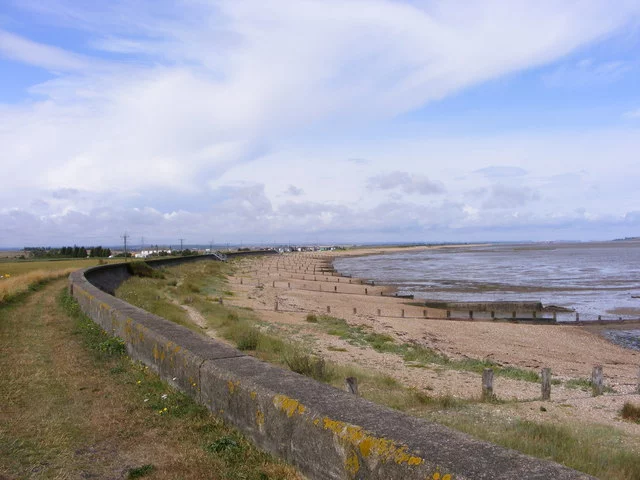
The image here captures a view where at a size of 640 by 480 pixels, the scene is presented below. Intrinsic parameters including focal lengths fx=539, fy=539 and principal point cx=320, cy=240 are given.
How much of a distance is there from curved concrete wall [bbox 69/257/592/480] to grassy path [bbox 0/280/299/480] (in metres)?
0.20

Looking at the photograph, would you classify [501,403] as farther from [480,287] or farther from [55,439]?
[480,287]

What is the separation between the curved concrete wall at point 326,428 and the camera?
2.89 metres

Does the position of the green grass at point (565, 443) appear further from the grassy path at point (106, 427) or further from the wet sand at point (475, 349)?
the grassy path at point (106, 427)

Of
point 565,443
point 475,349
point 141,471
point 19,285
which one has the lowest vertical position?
point 475,349

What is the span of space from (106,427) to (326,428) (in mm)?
2625

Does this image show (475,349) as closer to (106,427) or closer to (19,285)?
(106,427)

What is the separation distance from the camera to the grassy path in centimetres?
408

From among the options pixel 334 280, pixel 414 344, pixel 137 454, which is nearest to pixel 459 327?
pixel 414 344

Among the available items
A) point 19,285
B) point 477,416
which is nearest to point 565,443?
point 477,416

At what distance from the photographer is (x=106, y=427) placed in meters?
5.09

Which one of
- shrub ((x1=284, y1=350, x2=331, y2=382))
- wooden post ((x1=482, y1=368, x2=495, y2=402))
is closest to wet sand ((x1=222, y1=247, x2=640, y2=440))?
wooden post ((x1=482, y1=368, x2=495, y2=402))

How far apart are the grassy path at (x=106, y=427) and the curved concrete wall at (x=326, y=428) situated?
20 centimetres

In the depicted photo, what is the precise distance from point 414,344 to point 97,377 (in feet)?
50.7

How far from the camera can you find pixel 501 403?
→ 10.8m
